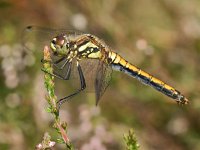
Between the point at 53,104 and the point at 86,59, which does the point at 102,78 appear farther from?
the point at 53,104

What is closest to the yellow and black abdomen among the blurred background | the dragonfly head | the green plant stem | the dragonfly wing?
the dragonfly wing

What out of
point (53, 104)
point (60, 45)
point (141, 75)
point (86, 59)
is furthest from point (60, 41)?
point (53, 104)

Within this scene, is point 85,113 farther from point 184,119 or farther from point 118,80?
point 184,119

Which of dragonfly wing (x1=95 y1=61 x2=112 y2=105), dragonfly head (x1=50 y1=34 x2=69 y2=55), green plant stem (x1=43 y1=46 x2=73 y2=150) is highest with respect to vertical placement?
dragonfly head (x1=50 y1=34 x2=69 y2=55)

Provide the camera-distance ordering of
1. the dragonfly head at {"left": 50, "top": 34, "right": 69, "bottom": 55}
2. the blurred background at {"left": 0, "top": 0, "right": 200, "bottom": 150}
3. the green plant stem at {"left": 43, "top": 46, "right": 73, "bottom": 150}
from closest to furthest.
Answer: the green plant stem at {"left": 43, "top": 46, "right": 73, "bottom": 150}
the dragonfly head at {"left": 50, "top": 34, "right": 69, "bottom": 55}
the blurred background at {"left": 0, "top": 0, "right": 200, "bottom": 150}

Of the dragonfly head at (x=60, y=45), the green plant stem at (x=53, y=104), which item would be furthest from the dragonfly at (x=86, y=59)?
the green plant stem at (x=53, y=104)

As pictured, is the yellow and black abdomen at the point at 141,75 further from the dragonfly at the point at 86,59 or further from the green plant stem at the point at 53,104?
the green plant stem at the point at 53,104

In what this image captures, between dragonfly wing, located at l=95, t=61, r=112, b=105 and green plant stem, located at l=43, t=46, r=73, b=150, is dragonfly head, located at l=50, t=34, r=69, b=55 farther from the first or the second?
green plant stem, located at l=43, t=46, r=73, b=150
